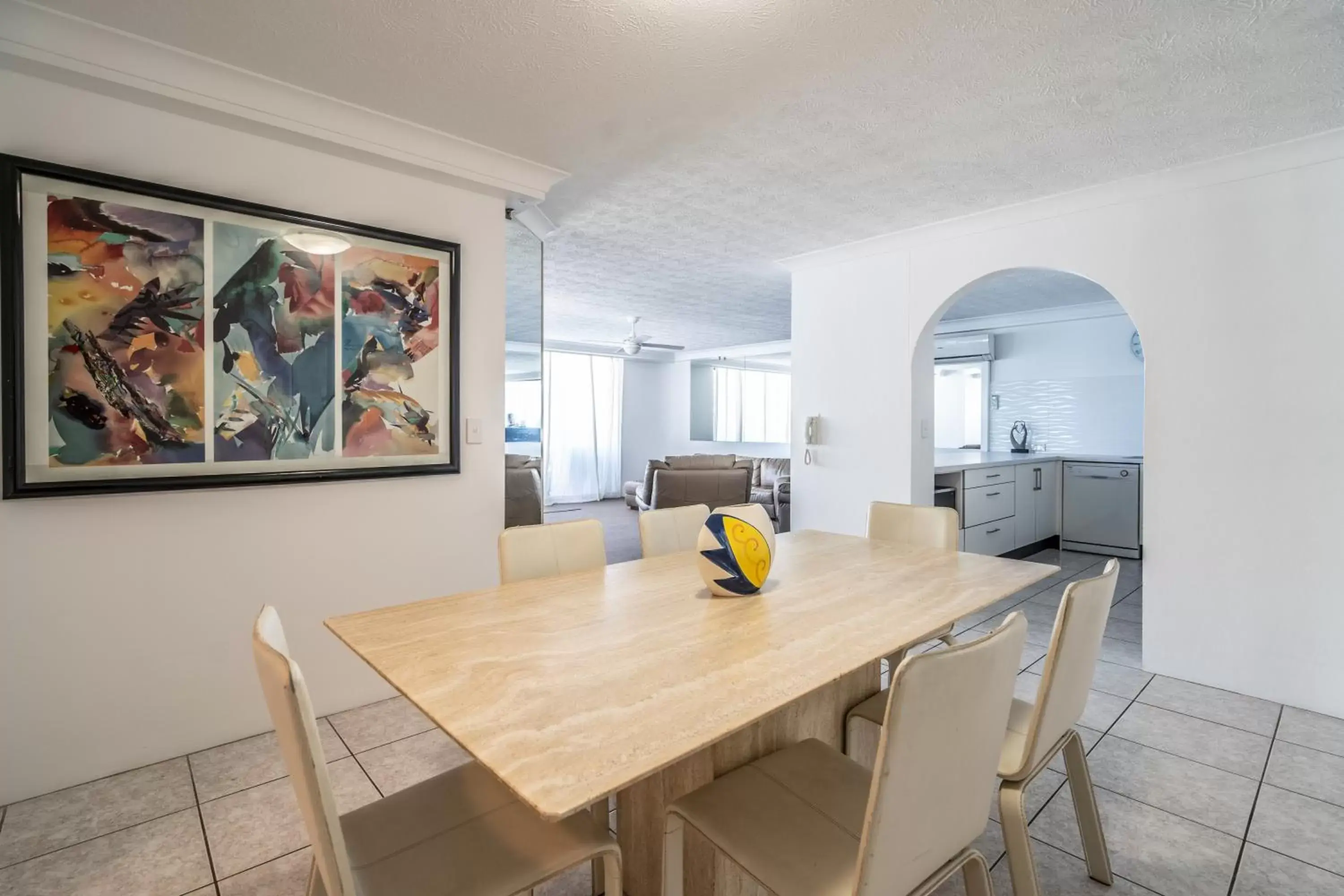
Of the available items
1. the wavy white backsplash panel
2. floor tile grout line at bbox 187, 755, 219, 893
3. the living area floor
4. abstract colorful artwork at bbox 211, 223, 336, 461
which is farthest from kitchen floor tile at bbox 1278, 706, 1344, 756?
abstract colorful artwork at bbox 211, 223, 336, 461

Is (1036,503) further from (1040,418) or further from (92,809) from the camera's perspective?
(92,809)

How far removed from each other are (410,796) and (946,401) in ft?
22.8

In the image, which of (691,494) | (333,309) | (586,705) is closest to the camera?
(586,705)

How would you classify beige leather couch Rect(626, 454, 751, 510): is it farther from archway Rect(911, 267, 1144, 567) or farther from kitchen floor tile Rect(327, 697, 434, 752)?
kitchen floor tile Rect(327, 697, 434, 752)

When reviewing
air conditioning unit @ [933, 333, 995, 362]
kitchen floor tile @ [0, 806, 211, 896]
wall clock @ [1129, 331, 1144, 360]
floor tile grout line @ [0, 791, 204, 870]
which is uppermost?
air conditioning unit @ [933, 333, 995, 362]

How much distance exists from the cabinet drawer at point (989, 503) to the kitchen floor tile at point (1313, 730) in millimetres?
2118

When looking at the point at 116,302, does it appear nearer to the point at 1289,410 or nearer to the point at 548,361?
the point at 1289,410

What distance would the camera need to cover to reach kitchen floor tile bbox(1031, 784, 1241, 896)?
1605 millimetres

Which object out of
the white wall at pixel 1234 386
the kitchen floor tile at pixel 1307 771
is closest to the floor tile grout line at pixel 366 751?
the kitchen floor tile at pixel 1307 771

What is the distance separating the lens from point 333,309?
241 centimetres

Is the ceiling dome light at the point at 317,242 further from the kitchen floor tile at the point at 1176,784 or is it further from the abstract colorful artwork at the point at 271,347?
the kitchen floor tile at the point at 1176,784

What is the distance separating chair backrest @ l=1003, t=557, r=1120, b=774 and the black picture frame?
233 cm

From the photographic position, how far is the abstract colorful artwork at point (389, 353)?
246 cm

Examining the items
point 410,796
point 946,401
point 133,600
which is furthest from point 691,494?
point 410,796
